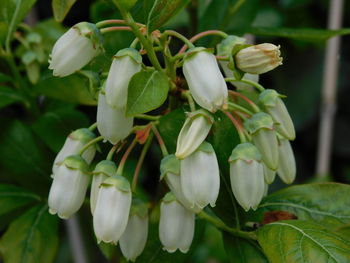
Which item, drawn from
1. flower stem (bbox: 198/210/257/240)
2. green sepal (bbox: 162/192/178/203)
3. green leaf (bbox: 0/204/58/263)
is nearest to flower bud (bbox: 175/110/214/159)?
green sepal (bbox: 162/192/178/203)

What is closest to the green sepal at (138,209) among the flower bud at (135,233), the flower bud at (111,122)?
the flower bud at (135,233)

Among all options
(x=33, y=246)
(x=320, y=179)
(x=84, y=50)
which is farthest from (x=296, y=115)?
(x=84, y=50)

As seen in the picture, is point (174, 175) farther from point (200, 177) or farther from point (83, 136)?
point (83, 136)

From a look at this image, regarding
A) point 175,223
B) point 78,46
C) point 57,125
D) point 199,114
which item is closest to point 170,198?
point 175,223

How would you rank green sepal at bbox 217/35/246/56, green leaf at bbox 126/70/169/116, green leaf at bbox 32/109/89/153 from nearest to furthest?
green leaf at bbox 126/70/169/116, green sepal at bbox 217/35/246/56, green leaf at bbox 32/109/89/153

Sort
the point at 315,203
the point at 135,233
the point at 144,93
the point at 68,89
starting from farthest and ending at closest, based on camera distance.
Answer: the point at 68,89, the point at 315,203, the point at 135,233, the point at 144,93

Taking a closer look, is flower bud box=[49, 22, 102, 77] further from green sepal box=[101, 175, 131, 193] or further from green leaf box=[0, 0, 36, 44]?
green leaf box=[0, 0, 36, 44]
